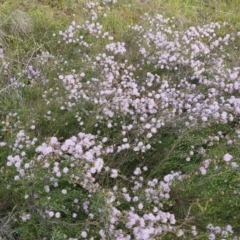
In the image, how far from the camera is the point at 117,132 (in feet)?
11.6

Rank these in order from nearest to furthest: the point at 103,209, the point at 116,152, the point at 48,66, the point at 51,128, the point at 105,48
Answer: the point at 103,209 → the point at 116,152 → the point at 51,128 → the point at 48,66 → the point at 105,48

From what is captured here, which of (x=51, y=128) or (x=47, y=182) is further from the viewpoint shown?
(x=51, y=128)

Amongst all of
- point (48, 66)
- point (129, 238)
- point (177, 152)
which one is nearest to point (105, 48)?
point (48, 66)

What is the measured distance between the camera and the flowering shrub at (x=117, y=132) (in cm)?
273

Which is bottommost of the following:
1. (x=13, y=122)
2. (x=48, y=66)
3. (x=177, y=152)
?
(x=13, y=122)

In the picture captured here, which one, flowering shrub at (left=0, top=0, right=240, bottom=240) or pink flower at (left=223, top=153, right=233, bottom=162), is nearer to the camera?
flowering shrub at (left=0, top=0, right=240, bottom=240)

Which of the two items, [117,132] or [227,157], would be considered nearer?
[227,157]

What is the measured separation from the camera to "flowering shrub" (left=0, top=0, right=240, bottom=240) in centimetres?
273

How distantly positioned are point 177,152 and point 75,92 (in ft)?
3.33

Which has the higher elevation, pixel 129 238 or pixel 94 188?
pixel 94 188

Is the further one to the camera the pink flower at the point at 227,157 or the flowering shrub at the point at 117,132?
the pink flower at the point at 227,157

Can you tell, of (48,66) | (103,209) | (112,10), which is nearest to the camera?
(103,209)

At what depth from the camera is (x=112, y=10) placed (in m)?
5.43

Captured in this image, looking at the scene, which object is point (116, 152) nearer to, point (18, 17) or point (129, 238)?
point (129, 238)
